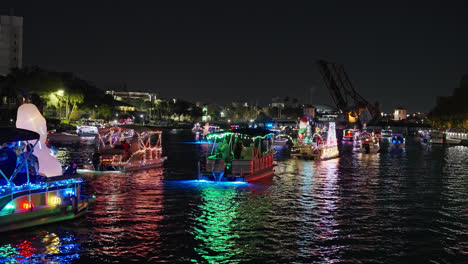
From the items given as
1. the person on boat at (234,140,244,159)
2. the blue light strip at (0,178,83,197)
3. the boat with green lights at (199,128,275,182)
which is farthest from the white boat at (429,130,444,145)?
the blue light strip at (0,178,83,197)

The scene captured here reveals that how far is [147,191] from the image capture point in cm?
2416

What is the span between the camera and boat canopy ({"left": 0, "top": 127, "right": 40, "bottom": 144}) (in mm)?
14952

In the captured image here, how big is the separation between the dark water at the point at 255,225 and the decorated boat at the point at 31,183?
0.46 metres

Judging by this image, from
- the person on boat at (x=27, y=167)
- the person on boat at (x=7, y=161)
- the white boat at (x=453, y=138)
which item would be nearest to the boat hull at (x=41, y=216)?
the person on boat at (x=27, y=167)

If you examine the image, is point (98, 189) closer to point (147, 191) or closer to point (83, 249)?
point (147, 191)

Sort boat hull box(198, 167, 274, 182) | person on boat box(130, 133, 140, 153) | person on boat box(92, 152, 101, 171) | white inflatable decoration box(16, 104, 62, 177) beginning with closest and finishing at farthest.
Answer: white inflatable decoration box(16, 104, 62, 177)
boat hull box(198, 167, 274, 182)
person on boat box(92, 152, 101, 171)
person on boat box(130, 133, 140, 153)

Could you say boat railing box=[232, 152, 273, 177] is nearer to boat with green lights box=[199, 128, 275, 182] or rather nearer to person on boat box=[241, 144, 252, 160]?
boat with green lights box=[199, 128, 275, 182]

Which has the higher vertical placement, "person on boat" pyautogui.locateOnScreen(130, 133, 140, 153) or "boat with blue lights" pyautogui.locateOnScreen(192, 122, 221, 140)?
"boat with blue lights" pyautogui.locateOnScreen(192, 122, 221, 140)

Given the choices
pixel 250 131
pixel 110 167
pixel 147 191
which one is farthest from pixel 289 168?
pixel 147 191

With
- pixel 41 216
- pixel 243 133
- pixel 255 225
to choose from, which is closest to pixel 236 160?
pixel 243 133

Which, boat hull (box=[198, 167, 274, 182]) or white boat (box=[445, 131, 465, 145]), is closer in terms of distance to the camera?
boat hull (box=[198, 167, 274, 182])

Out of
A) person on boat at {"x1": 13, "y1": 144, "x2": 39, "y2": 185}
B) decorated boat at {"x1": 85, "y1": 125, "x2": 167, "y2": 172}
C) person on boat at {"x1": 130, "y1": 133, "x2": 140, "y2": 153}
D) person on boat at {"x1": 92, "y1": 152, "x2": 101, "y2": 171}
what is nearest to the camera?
person on boat at {"x1": 13, "y1": 144, "x2": 39, "y2": 185}

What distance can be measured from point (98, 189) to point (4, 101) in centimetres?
9461

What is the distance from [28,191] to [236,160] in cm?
1401
